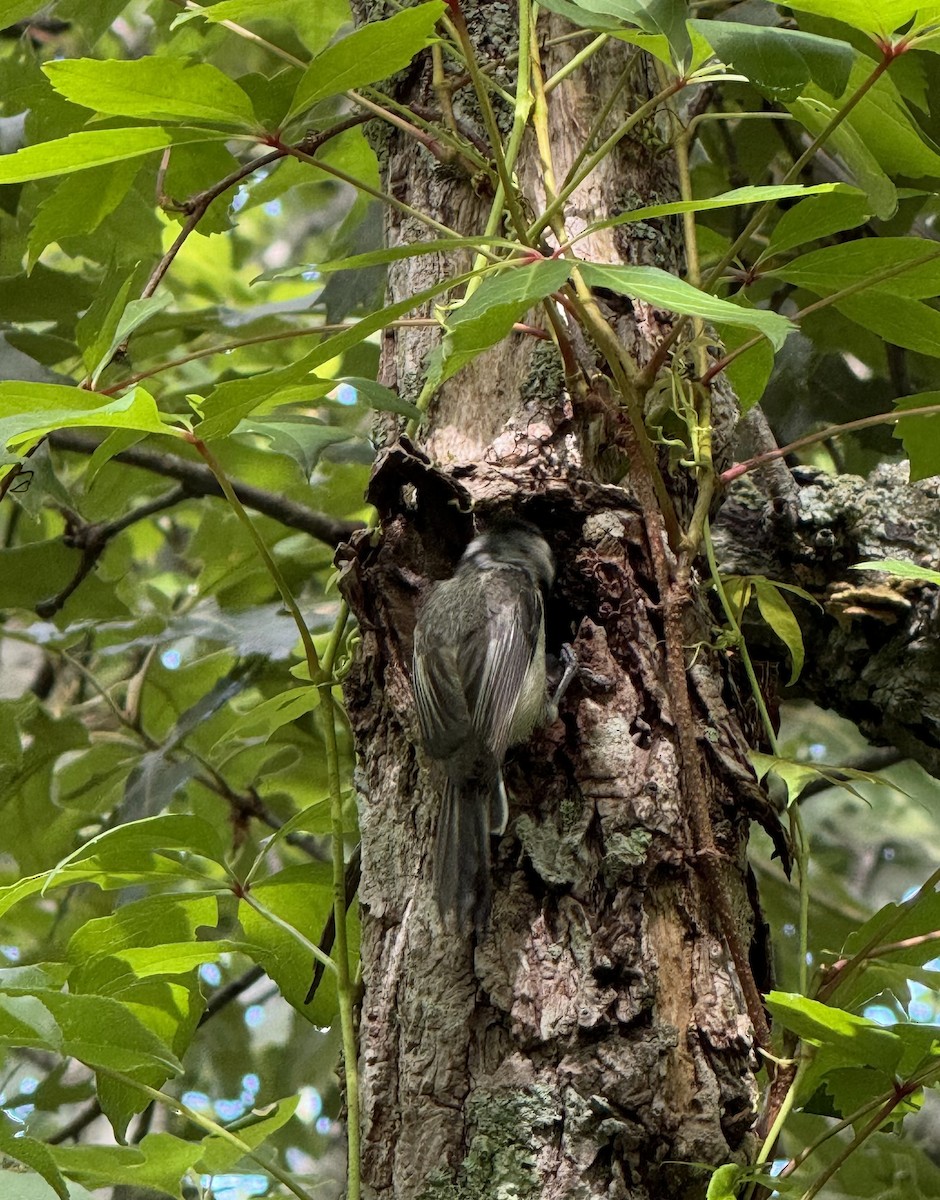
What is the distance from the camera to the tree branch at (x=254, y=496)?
3.03 m

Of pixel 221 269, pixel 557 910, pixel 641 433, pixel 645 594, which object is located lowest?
pixel 221 269

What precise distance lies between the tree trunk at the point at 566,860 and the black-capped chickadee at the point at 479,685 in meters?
0.03

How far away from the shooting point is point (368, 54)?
4.54ft

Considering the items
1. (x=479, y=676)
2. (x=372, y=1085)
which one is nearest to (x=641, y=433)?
(x=479, y=676)

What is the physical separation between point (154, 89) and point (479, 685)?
32.8 inches

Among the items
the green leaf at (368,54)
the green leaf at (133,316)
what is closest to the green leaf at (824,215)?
the green leaf at (368,54)

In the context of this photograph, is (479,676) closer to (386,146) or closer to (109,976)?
(109,976)

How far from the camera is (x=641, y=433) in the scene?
1639 millimetres

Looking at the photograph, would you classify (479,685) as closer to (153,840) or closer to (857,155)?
(153,840)

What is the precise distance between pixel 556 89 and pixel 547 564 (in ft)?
2.55

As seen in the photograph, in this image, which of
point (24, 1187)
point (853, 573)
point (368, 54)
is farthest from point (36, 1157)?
point (853, 573)

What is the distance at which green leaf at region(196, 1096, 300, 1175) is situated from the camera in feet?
5.90

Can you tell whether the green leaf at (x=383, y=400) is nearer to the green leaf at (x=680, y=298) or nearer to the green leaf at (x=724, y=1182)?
the green leaf at (x=680, y=298)

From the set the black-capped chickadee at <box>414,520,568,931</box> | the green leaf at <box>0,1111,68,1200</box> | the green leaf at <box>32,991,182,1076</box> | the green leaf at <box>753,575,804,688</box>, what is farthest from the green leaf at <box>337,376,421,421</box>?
the green leaf at <box>0,1111,68,1200</box>
